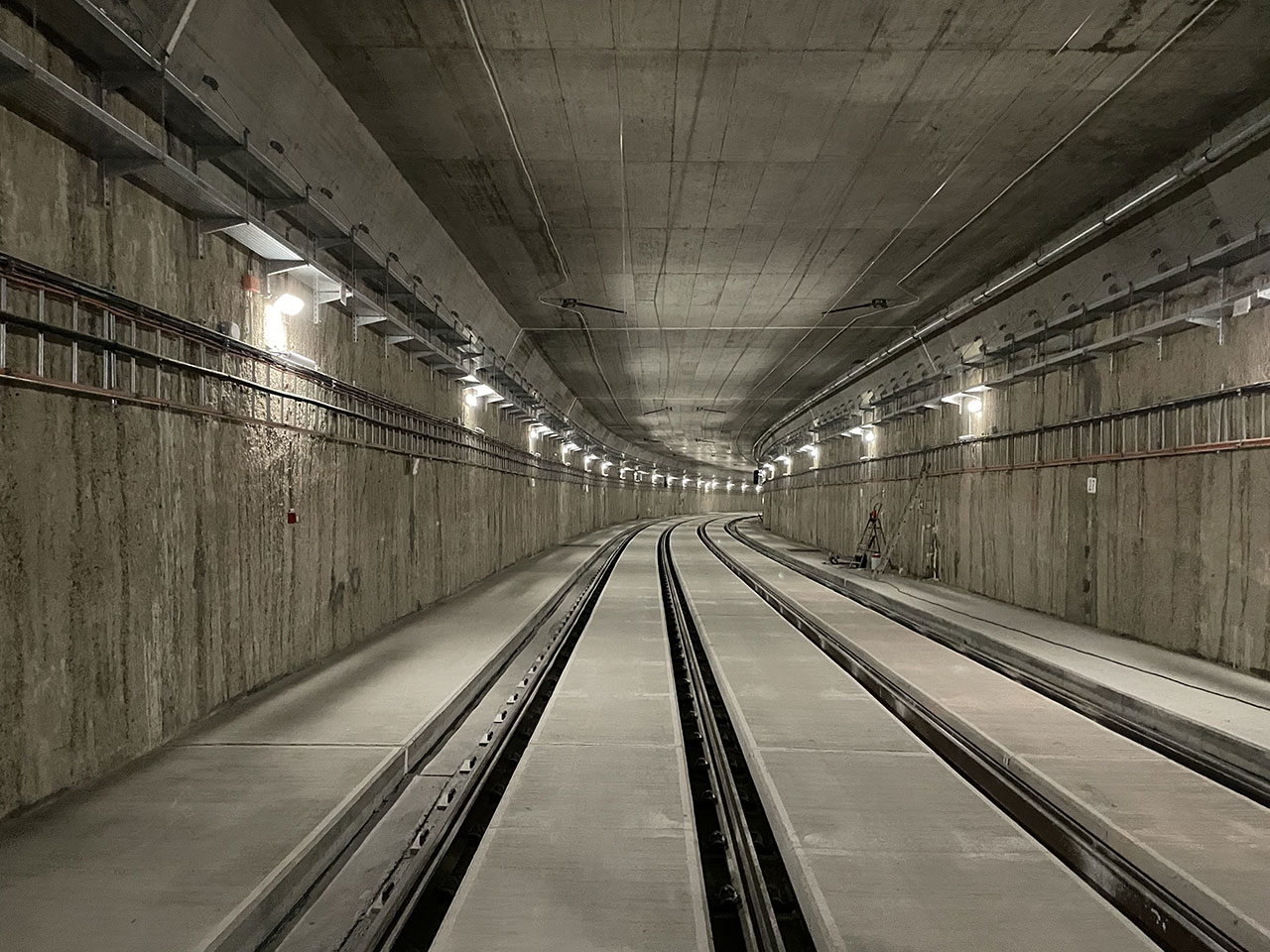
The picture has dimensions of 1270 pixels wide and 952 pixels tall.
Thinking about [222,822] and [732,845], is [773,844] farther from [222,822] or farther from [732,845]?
[222,822]

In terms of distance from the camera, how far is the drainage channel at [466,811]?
3.58 meters

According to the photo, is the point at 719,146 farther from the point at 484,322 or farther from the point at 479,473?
the point at 479,473

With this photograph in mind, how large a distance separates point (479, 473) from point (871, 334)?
8.38m

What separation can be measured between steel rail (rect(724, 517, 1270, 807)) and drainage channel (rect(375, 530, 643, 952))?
4.58 m

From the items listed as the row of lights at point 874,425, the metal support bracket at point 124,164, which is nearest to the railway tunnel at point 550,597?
the metal support bracket at point 124,164

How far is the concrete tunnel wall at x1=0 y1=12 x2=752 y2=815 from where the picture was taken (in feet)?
12.4

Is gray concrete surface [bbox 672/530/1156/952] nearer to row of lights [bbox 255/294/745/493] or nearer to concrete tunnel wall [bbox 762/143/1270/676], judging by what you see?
concrete tunnel wall [bbox 762/143/1270/676]

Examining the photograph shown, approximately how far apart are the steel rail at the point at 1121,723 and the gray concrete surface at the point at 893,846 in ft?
5.72

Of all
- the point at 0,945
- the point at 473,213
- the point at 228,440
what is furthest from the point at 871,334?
the point at 0,945

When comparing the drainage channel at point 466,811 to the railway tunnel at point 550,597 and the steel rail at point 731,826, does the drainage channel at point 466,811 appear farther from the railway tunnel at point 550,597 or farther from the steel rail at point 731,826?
the steel rail at point 731,826

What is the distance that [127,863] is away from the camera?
11.2 feet

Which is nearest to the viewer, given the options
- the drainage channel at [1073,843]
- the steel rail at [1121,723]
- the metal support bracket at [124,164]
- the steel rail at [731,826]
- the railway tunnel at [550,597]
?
the drainage channel at [1073,843]

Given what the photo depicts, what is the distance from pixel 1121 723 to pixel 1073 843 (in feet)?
8.22

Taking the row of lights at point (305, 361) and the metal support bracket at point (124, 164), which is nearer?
the metal support bracket at point (124, 164)
